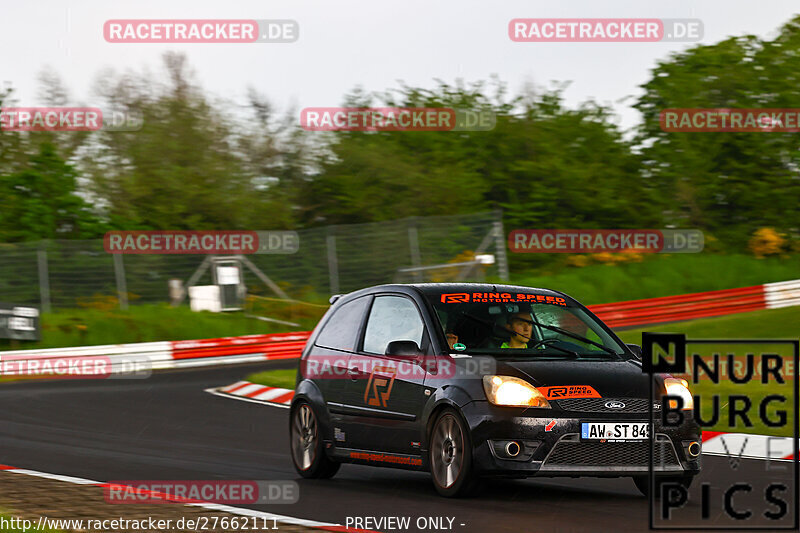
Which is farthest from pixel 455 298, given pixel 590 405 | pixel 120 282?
pixel 120 282

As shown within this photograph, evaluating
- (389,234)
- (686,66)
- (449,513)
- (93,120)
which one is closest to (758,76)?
(686,66)

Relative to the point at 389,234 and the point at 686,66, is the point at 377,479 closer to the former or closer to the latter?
the point at 389,234

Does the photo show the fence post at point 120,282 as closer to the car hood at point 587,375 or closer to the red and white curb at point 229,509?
the red and white curb at point 229,509

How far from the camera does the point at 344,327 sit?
1073cm

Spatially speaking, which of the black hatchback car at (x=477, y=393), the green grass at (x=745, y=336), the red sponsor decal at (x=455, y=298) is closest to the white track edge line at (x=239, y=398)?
the green grass at (x=745, y=336)

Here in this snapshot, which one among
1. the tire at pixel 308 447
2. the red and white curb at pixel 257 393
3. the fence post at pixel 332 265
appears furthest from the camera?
Result: the fence post at pixel 332 265

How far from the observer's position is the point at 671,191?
149 ft

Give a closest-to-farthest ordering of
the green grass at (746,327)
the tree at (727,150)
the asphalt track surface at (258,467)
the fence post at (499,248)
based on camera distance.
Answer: the asphalt track surface at (258,467), the green grass at (746,327), the fence post at (499,248), the tree at (727,150)

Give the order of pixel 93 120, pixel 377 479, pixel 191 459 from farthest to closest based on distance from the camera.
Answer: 1. pixel 93 120
2. pixel 191 459
3. pixel 377 479

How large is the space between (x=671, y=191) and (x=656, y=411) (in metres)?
37.7

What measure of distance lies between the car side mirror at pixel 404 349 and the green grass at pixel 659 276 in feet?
87.9

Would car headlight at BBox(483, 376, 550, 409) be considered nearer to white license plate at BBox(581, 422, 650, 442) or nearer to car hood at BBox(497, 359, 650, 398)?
car hood at BBox(497, 359, 650, 398)

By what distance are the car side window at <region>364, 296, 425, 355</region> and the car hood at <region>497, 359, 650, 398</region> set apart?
40.1 inches

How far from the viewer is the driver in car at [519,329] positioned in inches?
375
